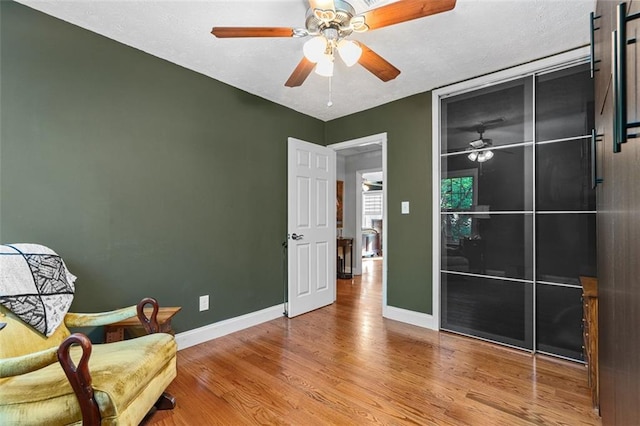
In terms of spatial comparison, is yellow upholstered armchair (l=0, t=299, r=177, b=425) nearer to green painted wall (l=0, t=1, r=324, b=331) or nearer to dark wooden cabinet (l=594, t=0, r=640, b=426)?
green painted wall (l=0, t=1, r=324, b=331)

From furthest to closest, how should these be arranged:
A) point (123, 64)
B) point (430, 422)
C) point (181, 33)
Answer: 1. point (123, 64)
2. point (181, 33)
3. point (430, 422)

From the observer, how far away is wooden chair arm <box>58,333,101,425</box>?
124 cm

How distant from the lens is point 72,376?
1247mm

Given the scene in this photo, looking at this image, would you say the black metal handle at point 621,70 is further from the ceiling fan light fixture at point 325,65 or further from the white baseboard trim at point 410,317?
the white baseboard trim at point 410,317

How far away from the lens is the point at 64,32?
81.5 inches

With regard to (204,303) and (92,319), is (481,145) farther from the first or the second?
(92,319)

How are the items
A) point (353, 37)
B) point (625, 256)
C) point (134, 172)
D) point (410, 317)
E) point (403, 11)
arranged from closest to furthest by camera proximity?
point (625, 256) → point (403, 11) → point (353, 37) → point (134, 172) → point (410, 317)

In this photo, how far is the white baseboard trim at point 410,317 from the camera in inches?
124

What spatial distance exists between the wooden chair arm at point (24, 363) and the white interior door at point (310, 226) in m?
2.35

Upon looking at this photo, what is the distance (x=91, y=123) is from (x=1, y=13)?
2.43ft

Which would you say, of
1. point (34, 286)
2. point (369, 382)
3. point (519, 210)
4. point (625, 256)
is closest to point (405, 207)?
point (519, 210)

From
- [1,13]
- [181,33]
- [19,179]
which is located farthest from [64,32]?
[19,179]

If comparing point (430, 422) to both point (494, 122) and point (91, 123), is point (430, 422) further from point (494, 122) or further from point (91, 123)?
point (91, 123)

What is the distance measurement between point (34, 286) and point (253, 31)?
6.18 ft
